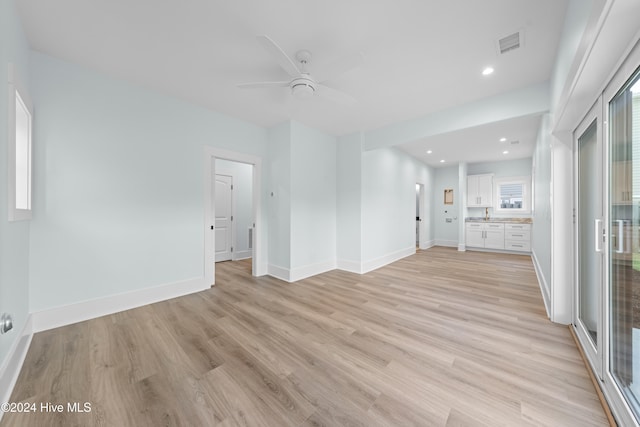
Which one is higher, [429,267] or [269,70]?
[269,70]

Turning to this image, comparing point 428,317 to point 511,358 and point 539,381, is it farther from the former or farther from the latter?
point 539,381

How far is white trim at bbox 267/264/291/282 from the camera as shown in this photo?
396 cm

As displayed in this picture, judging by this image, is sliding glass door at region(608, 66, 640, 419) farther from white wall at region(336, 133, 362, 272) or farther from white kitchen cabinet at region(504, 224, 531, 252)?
white kitchen cabinet at region(504, 224, 531, 252)

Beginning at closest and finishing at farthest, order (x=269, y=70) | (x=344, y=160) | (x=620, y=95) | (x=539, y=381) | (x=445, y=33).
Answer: (x=620, y=95) < (x=539, y=381) < (x=445, y=33) < (x=269, y=70) < (x=344, y=160)

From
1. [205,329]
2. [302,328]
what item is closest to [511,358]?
[302,328]

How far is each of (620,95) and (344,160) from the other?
3.65 meters

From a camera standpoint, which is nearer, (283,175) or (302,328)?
(302,328)

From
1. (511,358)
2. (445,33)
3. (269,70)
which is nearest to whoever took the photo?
(511,358)

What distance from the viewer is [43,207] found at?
231 cm

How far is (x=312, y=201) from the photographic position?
4.33 meters

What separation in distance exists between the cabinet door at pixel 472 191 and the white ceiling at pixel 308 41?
15.7 ft

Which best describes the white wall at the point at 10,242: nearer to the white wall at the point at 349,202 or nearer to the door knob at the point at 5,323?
the door knob at the point at 5,323

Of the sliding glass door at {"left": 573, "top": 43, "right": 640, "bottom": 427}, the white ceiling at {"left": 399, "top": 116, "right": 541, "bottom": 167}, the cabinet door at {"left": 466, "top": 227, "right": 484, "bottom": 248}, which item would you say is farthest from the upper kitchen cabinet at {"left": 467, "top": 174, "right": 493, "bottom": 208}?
the sliding glass door at {"left": 573, "top": 43, "right": 640, "bottom": 427}

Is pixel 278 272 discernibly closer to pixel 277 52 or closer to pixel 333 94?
pixel 333 94
